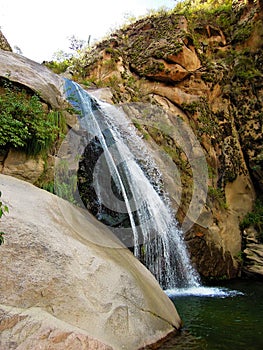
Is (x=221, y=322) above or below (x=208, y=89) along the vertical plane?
below

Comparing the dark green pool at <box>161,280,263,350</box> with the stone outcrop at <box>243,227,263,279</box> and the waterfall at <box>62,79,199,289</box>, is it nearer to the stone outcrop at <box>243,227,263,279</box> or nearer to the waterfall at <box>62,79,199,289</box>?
the waterfall at <box>62,79,199,289</box>

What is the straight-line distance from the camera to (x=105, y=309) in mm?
3246

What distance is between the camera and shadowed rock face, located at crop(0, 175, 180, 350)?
270 centimetres

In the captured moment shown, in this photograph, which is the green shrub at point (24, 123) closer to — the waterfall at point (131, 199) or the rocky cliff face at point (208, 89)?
the waterfall at point (131, 199)

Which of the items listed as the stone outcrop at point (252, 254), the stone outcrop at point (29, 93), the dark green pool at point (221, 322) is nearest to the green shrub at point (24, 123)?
the stone outcrop at point (29, 93)

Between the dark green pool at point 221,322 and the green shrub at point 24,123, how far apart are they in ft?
12.4

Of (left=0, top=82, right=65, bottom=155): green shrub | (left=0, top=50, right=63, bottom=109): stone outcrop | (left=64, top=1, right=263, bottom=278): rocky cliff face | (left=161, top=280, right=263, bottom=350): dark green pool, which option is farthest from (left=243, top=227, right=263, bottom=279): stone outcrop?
(left=0, top=50, right=63, bottom=109): stone outcrop

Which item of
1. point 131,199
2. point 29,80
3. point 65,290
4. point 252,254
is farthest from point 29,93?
point 252,254

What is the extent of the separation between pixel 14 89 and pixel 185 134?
675cm

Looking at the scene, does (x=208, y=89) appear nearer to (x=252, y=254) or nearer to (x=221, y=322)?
(x=252, y=254)

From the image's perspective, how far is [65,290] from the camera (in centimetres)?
316

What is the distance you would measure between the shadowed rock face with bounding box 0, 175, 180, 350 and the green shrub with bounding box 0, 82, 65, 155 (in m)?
1.08

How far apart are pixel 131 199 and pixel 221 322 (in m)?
3.19

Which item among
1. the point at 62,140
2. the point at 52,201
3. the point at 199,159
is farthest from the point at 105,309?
the point at 199,159
